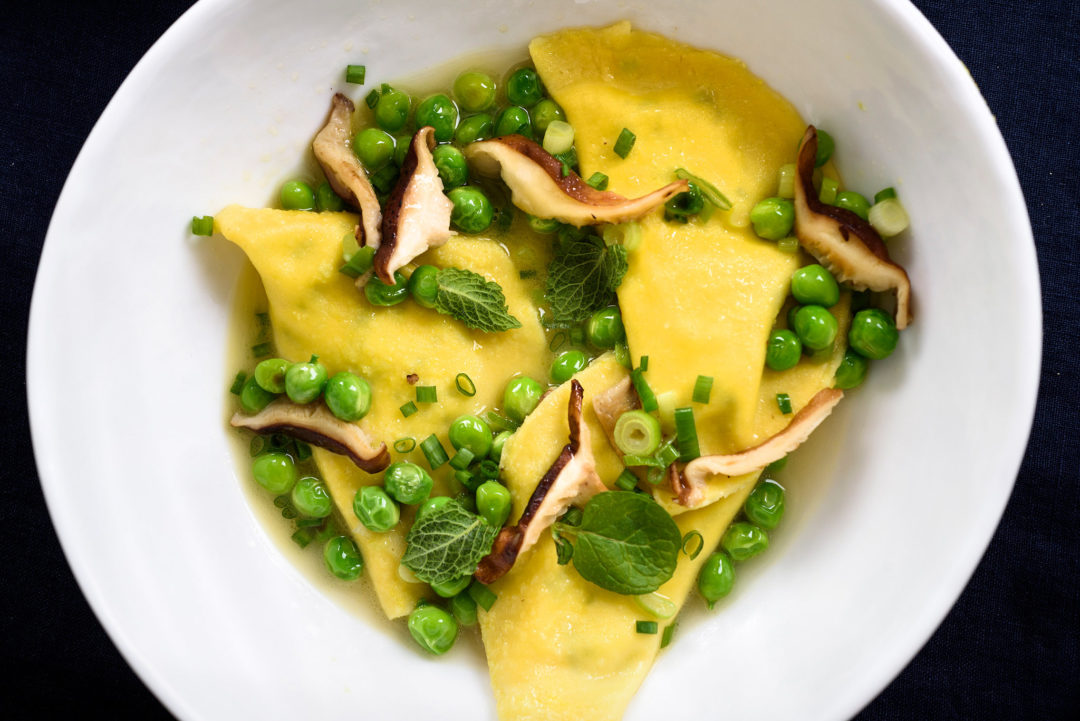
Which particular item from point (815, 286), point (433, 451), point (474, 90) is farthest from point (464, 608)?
point (474, 90)

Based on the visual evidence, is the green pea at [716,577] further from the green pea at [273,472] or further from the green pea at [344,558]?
the green pea at [273,472]

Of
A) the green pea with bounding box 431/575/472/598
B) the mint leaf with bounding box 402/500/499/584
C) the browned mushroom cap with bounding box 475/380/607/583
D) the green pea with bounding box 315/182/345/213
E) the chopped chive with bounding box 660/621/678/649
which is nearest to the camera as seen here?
the browned mushroom cap with bounding box 475/380/607/583

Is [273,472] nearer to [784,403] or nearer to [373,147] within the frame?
[373,147]

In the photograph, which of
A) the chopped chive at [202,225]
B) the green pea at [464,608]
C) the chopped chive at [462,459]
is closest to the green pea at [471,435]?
the chopped chive at [462,459]

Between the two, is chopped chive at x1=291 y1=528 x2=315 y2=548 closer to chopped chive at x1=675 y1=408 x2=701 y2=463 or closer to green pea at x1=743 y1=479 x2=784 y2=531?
chopped chive at x1=675 y1=408 x2=701 y2=463

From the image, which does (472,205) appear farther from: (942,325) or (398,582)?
(942,325)

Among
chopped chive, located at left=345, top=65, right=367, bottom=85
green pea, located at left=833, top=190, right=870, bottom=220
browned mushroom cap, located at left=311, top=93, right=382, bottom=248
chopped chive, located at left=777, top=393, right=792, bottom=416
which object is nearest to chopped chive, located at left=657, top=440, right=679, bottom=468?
chopped chive, located at left=777, top=393, right=792, bottom=416

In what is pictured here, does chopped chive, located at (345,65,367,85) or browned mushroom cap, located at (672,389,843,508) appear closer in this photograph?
browned mushroom cap, located at (672,389,843,508)
